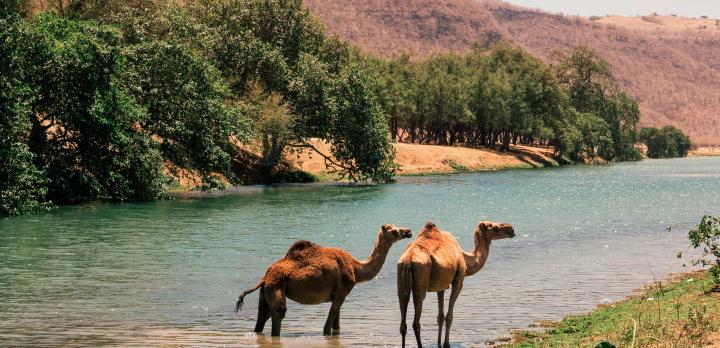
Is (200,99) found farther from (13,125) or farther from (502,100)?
(502,100)

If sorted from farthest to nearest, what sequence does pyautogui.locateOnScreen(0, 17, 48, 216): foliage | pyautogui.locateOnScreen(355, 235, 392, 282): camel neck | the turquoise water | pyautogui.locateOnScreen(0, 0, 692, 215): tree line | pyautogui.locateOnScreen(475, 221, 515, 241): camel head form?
1. pyautogui.locateOnScreen(0, 0, 692, 215): tree line
2. pyautogui.locateOnScreen(0, 17, 48, 216): foliage
3. the turquoise water
4. pyautogui.locateOnScreen(475, 221, 515, 241): camel head
5. pyautogui.locateOnScreen(355, 235, 392, 282): camel neck

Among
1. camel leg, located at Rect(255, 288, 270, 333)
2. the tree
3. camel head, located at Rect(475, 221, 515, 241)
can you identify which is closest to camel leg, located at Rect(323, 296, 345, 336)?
camel leg, located at Rect(255, 288, 270, 333)

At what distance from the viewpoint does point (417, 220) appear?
44875mm

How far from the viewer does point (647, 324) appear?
616 inches

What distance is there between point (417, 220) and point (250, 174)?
32.7 metres

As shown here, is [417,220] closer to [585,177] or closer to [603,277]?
[603,277]

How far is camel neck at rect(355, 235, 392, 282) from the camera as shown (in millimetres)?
17578

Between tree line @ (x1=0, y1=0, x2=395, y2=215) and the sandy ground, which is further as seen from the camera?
the sandy ground

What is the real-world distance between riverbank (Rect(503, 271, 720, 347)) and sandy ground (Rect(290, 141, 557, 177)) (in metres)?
60.8

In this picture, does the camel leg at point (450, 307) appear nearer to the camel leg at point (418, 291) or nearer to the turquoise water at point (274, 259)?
the turquoise water at point (274, 259)

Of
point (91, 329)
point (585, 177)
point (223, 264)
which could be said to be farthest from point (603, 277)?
point (585, 177)

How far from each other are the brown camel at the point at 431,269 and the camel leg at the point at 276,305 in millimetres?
2096

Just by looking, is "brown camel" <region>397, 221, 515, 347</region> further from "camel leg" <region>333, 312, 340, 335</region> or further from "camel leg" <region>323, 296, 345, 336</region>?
"camel leg" <region>333, 312, 340, 335</region>

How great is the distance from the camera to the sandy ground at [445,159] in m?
86.9
